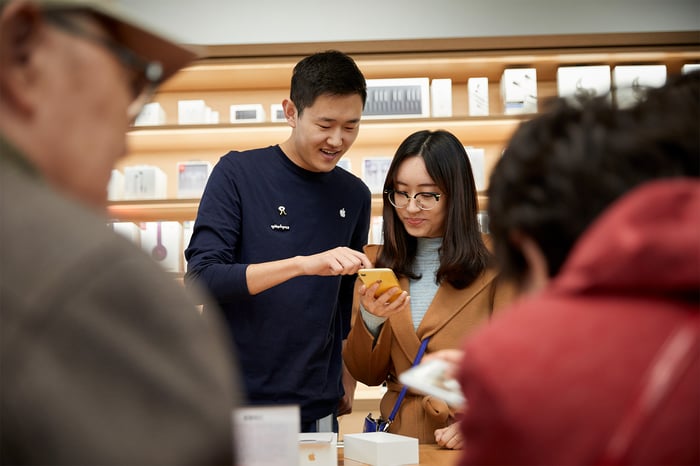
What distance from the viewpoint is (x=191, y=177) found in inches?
164

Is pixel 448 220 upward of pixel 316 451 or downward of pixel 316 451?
upward

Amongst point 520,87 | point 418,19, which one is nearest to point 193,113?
point 418,19

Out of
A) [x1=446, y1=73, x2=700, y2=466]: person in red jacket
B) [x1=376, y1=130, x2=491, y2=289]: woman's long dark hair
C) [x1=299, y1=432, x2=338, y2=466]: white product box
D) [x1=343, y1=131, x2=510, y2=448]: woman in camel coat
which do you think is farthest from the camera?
[x1=376, y1=130, x2=491, y2=289]: woman's long dark hair

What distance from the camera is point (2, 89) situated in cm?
66

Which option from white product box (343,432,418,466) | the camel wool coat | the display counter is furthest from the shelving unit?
white product box (343,432,418,466)

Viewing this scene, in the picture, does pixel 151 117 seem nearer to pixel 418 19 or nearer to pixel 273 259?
pixel 418 19

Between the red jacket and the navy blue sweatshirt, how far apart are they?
4.93ft

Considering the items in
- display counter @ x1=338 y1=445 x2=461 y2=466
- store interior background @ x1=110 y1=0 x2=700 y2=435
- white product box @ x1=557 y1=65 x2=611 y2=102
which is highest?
store interior background @ x1=110 y1=0 x2=700 y2=435

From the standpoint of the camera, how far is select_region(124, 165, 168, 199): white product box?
416cm

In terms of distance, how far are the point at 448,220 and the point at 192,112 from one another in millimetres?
2277

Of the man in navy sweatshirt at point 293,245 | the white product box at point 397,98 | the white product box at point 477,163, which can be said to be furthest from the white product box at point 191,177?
the man in navy sweatshirt at point 293,245

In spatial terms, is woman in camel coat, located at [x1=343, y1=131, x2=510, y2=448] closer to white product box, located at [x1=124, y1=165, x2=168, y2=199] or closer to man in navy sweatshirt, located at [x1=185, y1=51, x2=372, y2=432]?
man in navy sweatshirt, located at [x1=185, y1=51, x2=372, y2=432]

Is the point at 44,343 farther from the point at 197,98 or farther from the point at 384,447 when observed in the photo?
the point at 197,98

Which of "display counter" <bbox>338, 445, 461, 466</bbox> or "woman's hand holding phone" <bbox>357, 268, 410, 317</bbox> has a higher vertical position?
"woman's hand holding phone" <bbox>357, 268, 410, 317</bbox>
